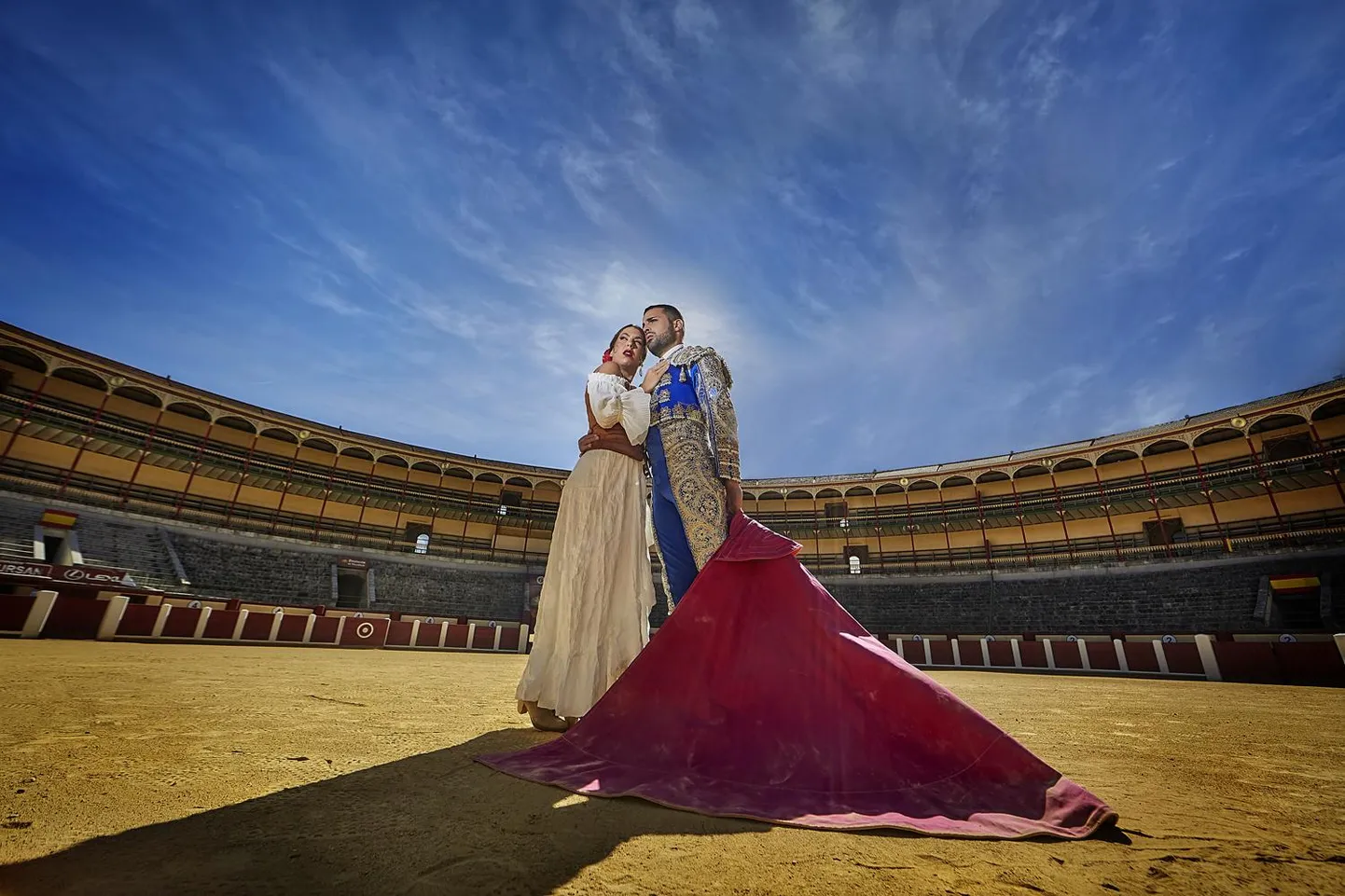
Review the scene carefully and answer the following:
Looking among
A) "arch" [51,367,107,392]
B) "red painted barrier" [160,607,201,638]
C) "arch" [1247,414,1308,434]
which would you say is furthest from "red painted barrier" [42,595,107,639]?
"arch" [1247,414,1308,434]

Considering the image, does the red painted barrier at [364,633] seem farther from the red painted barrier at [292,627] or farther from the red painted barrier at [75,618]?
the red painted barrier at [75,618]

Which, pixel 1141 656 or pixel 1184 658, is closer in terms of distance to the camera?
pixel 1184 658

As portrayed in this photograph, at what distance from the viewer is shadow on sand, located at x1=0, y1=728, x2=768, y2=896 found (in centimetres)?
81

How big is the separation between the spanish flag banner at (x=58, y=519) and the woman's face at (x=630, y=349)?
2071 centimetres

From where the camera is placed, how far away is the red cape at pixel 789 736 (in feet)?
4.28

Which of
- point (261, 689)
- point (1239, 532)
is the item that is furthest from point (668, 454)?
point (1239, 532)

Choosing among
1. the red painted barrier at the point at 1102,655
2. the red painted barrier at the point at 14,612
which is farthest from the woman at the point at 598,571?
the red painted barrier at the point at 1102,655

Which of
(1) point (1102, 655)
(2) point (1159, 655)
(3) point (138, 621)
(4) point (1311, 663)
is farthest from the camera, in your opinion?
(1) point (1102, 655)

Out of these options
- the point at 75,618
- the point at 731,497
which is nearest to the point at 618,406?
the point at 731,497

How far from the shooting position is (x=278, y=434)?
22312 millimetres

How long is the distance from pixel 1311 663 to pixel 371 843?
1548cm

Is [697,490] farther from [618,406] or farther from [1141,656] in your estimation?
[1141,656]

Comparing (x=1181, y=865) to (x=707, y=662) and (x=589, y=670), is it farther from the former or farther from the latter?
(x=589, y=670)

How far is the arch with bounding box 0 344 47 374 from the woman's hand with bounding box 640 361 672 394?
23741 mm
